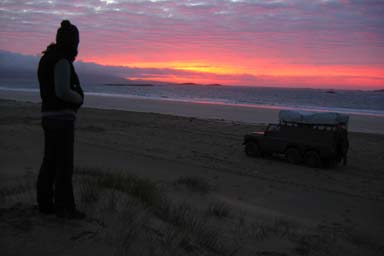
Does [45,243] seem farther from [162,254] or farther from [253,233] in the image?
[253,233]

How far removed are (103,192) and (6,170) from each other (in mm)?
4568

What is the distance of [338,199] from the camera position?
356 inches

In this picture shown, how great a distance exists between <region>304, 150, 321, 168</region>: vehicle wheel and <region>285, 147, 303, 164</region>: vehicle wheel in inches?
7.7

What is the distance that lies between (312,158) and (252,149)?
219 centimetres

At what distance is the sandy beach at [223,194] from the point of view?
396cm

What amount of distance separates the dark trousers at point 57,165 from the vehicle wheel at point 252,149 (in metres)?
9.87

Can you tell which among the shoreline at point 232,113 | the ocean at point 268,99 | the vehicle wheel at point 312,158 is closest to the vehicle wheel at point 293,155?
the vehicle wheel at point 312,158

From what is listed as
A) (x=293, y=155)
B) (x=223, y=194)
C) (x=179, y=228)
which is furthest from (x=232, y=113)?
(x=179, y=228)

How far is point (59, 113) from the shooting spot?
3.90 metres

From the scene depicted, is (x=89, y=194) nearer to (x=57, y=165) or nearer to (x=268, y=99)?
(x=57, y=165)

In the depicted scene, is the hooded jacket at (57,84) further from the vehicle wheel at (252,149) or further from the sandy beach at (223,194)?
the vehicle wheel at (252,149)

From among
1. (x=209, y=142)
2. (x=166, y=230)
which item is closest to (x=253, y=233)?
(x=166, y=230)

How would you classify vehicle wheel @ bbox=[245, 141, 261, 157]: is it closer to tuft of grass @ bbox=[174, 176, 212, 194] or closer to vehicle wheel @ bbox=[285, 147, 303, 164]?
vehicle wheel @ bbox=[285, 147, 303, 164]

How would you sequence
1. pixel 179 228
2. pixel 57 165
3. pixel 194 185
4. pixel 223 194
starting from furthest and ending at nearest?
pixel 223 194
pixel 194 185
pixel 179 228
pixel 57 165
